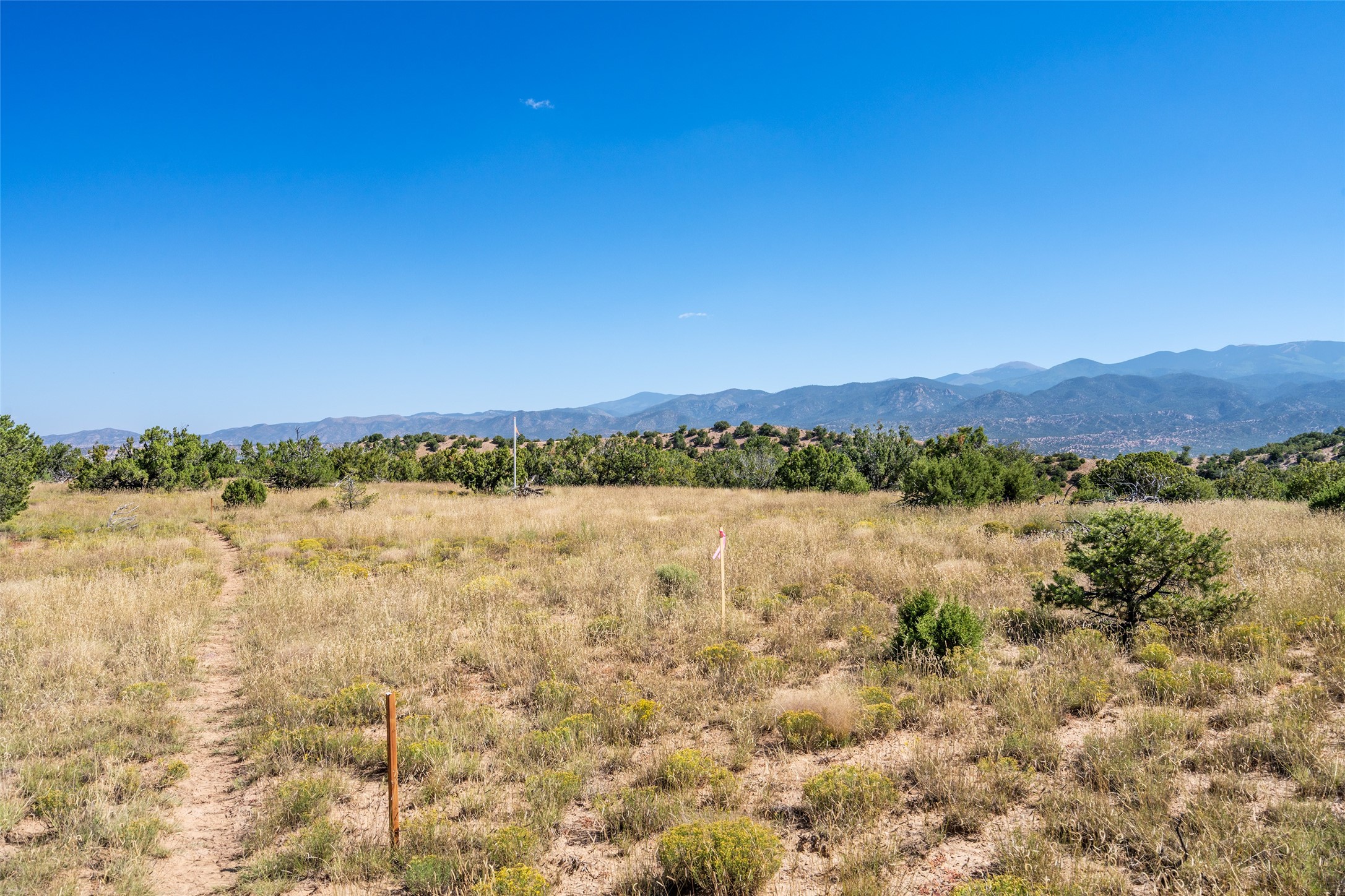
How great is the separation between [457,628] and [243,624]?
12.2ft

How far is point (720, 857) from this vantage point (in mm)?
3729

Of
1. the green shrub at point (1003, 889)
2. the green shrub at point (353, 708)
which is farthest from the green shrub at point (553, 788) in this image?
the green shrub at point (1003, 889)

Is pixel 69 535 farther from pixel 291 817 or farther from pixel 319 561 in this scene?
pixel 291 817

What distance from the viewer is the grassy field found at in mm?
3902

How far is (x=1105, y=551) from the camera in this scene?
7.66 m

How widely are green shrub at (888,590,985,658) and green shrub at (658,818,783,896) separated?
3.91 m

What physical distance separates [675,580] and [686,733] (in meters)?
5.15

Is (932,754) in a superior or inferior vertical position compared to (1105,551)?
inferior

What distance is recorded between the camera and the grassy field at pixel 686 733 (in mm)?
3902

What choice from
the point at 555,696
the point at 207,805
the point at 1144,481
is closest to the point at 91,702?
the point at 207,805

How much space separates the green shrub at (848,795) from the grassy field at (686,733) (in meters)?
0.03

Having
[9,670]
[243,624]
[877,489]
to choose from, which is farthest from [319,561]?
[877,489]

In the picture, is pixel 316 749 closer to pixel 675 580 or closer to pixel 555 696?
pixel 555 696

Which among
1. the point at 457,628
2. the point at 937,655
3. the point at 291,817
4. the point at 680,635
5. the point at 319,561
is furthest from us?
the point at 319,561
